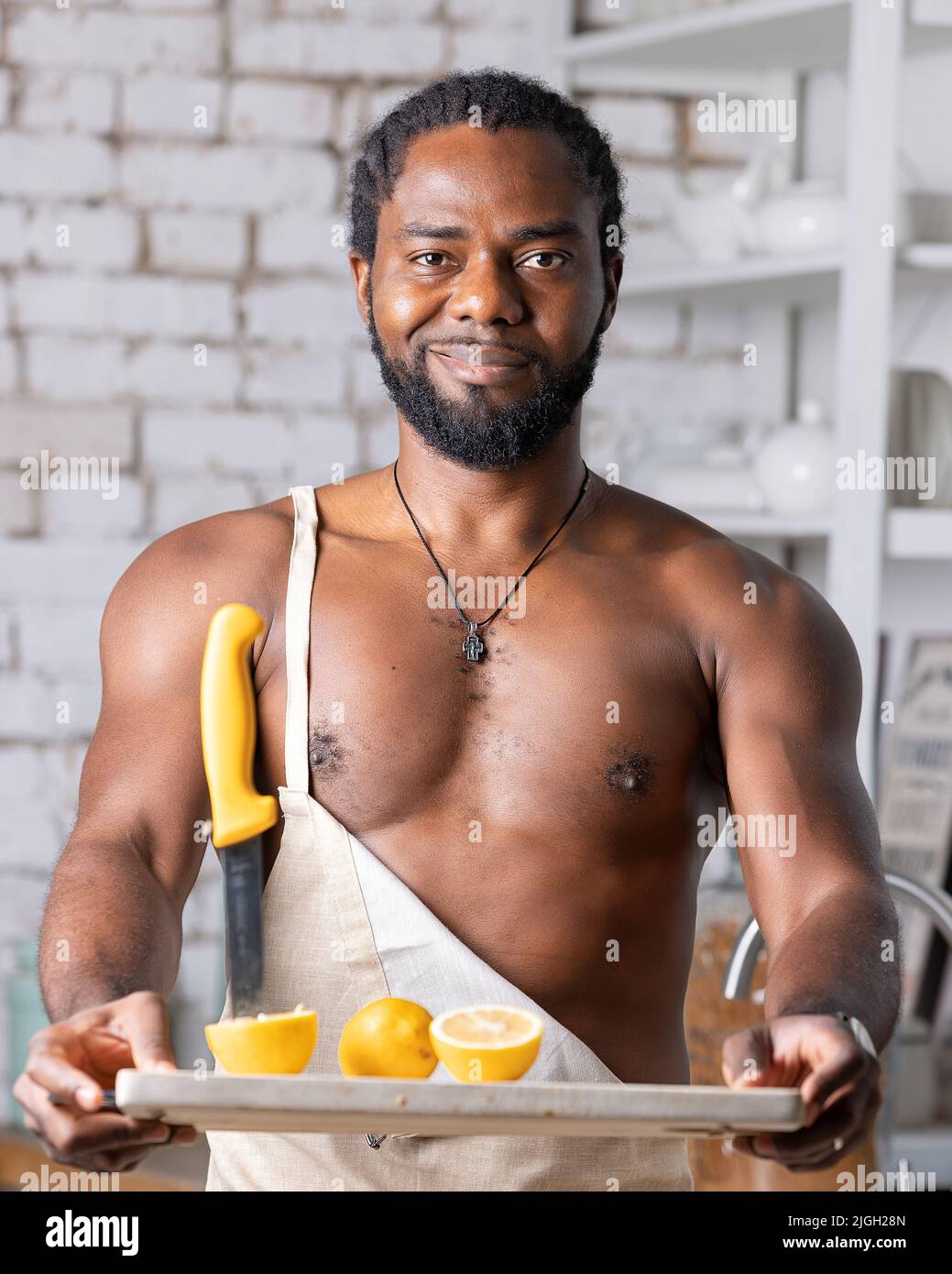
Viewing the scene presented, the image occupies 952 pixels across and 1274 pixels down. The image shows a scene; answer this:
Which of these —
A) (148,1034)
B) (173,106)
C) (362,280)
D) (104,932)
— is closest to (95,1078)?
(148,1034)

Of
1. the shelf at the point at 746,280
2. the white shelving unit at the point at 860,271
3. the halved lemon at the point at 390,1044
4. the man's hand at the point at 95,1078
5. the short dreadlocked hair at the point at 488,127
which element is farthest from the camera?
the shelf at the point at 746,280

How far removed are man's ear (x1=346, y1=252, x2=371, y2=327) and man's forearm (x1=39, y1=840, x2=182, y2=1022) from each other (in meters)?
0.54

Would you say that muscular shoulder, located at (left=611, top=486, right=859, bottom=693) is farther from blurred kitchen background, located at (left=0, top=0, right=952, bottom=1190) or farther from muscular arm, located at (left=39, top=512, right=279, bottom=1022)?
blurred kitchen background, located at (left=0, top=0, right=952, bottom=1190)

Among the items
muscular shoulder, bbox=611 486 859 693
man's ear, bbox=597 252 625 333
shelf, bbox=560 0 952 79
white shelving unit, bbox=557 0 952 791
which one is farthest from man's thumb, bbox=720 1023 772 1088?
shelf, bbox=560 0 952 79

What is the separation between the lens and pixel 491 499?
1440mm

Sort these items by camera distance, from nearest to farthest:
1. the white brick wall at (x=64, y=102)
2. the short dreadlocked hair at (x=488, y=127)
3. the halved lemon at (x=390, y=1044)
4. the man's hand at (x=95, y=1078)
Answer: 1. the man's hand at (x=95, y=1078)
2. the halved lemon at (x=390, y=1044)
3. the short dreadlocked hair at (x=488, y=127)
4. the white brick wall at (x=64, y=102)

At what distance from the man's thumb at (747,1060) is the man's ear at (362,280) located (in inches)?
29.5

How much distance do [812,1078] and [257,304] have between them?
72.4 inches

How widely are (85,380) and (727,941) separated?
50.1 inches

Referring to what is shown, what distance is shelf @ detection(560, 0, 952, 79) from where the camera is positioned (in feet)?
7.57

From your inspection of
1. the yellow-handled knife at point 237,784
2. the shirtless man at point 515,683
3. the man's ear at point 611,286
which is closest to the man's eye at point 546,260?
the shirtless man at point 515,683

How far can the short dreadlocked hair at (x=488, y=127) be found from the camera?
139 cm

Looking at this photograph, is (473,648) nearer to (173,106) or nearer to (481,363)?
(481,363)

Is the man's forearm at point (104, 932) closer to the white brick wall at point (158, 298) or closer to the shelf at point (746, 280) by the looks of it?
the white brick wall at point (158, 298)
